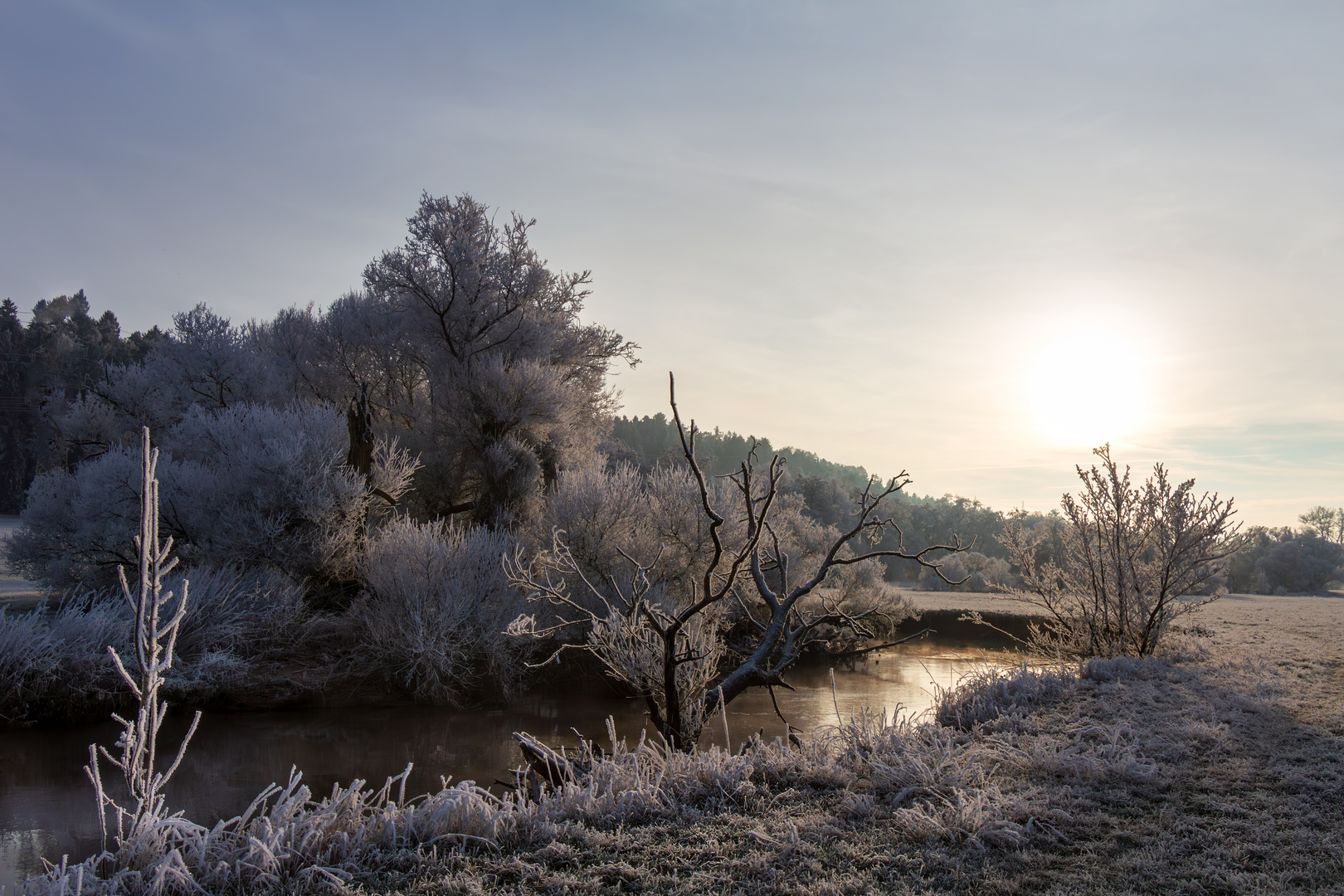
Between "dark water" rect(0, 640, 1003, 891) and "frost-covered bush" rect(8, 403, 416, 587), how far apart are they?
3.72 m

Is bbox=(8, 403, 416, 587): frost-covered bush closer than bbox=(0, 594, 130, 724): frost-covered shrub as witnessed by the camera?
No

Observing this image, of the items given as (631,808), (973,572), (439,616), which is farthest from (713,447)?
(631,808)

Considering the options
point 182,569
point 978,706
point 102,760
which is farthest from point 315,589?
point 978,706

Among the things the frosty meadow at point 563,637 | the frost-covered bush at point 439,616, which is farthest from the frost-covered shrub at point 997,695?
the frost-covered bush at point 439,616

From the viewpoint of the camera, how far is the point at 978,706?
6.57 m

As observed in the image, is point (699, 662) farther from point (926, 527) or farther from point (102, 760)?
point (926, 527)

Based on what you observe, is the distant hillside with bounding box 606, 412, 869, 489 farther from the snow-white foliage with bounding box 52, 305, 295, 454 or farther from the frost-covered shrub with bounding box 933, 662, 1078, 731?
the frost-covered shrub with bounding box 933, 662, 1078, 731

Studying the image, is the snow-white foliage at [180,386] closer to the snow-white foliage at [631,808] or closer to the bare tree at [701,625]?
the bare tree at [701,625]

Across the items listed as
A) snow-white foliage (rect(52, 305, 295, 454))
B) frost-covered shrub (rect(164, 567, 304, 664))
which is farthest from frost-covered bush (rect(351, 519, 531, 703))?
snow-white foliage (rect(52, 305, 295, 454))

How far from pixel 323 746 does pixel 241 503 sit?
635cm

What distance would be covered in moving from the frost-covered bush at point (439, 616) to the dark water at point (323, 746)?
2.27 feet

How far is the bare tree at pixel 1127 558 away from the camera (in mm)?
9289

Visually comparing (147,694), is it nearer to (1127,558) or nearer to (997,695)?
(997,695)

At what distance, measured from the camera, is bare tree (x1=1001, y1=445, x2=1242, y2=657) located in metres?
Result: 9.29
